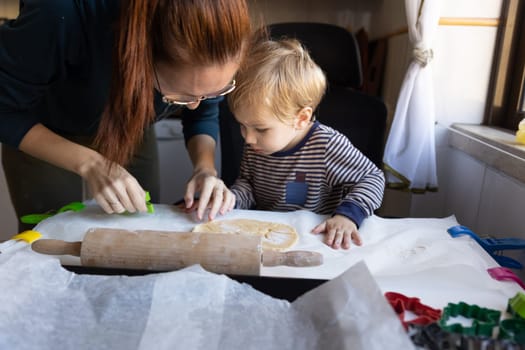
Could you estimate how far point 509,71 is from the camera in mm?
1280

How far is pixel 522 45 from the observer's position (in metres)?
1.25

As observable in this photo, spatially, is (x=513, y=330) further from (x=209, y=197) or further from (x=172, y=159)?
(x=172, y=159)

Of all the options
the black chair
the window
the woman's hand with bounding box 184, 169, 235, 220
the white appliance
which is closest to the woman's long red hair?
the woman's hand with bounding box 184, 169, 235, 220

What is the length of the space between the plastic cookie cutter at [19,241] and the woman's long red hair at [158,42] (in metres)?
0.22

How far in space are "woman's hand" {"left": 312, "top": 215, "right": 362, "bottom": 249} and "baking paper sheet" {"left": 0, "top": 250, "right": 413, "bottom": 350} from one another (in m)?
0.26

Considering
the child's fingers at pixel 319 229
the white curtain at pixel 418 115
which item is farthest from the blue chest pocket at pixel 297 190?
the white curtain at pixel 418 115

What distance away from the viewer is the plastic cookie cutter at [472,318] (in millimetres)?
444

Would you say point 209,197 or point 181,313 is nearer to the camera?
point 181,313

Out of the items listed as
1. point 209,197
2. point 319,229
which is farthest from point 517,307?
point 209,197

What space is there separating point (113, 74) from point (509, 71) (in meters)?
1.17

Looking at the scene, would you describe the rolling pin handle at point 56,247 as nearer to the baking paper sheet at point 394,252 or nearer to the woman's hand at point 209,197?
the baking paper sheet at point 394,252

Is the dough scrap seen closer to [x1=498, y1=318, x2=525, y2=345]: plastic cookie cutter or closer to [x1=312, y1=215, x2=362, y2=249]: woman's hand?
[x1=312, y1=215, x2=362, y2=249]: woman's hand

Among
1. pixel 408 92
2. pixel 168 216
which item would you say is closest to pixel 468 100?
pixel 408 92

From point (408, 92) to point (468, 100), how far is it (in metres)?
0.20
